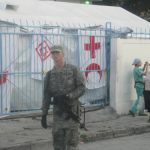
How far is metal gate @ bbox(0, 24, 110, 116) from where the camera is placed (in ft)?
39.8

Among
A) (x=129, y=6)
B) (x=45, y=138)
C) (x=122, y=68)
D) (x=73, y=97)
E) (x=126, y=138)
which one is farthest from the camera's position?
(x=129, y=6)

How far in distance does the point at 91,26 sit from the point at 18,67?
9.48 ft

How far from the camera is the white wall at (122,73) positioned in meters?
13.9

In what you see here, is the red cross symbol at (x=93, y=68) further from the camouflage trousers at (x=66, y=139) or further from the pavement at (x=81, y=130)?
the camouflage trousers at (x=66, y=139)

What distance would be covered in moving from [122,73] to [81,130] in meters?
3.23

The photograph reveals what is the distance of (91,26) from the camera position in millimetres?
14258

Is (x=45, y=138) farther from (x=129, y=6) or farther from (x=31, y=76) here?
(x=129, y=6)

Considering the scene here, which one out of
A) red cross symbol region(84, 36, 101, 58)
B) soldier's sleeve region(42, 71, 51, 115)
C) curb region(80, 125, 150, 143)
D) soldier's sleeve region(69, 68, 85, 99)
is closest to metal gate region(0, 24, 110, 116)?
red cross symbol region(84, 36, 101, 58)

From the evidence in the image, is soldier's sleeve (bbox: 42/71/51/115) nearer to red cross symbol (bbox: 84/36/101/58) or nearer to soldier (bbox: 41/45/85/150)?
soldier (bbox: 41/45/85/150)

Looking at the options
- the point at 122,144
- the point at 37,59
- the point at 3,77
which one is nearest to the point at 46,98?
the point at 122,144

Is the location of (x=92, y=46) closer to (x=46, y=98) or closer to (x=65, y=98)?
(x=46, y=98)

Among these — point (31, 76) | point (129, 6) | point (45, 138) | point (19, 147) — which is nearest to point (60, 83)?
point (19, 147)

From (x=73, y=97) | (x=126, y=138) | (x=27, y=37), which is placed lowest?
(x=126, y=138)

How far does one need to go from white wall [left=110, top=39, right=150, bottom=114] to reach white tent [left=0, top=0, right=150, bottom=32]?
4.96 ft
